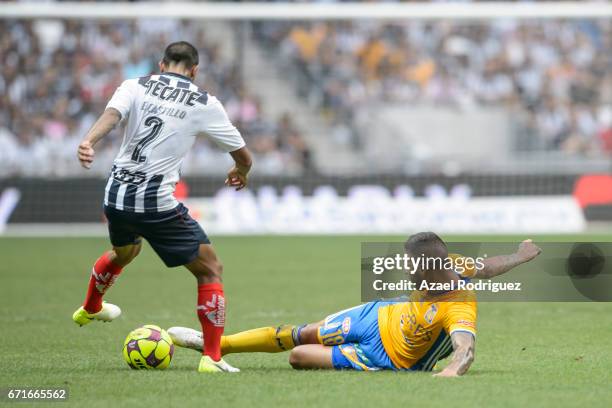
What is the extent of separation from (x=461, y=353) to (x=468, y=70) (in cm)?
1990

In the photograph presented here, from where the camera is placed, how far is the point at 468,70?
2630cm

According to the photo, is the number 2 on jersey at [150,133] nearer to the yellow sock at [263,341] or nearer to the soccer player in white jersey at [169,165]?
the soccer player in white jersey at [169,165]

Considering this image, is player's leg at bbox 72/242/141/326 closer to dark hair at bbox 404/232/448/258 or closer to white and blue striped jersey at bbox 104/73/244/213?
white and blue striped jersey at bbox 104/73/244/213

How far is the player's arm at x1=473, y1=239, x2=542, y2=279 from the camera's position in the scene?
737 cm

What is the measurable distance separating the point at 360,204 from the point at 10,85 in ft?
25.8

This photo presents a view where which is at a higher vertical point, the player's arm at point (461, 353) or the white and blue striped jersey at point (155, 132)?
the white and blue striped jersey at point (155, 132)

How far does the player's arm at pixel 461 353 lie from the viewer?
705cm

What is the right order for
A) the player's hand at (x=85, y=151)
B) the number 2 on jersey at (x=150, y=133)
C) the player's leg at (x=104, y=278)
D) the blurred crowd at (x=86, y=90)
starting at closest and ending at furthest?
1. the player's hand at (x=85, y=151)
2. the number 2 on jersey at (x=150, y=133)
3. the player's leg at (x=104, y=278)
4. the blurred crowd at (x=86, y=90)

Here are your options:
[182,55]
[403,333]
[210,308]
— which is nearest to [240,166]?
[182,55]

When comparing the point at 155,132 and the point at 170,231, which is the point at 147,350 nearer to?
the point at 170,231

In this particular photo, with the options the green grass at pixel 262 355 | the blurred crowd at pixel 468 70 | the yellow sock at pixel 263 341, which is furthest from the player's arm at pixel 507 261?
the blurred crowd at pixel 468 70

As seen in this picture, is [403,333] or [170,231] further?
[170,231]

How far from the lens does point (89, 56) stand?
24328 millimetres

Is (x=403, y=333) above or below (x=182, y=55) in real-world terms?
below
